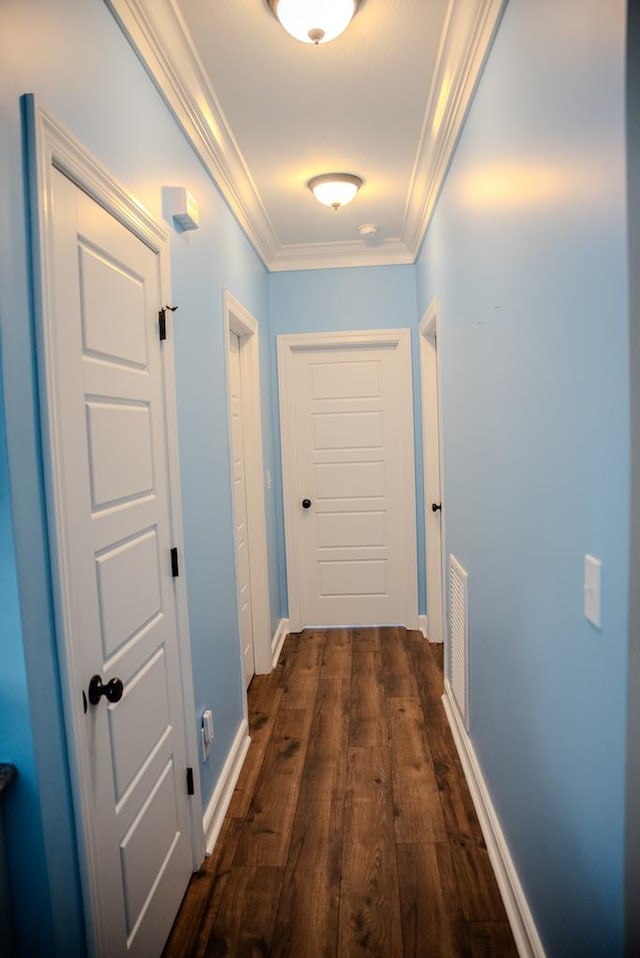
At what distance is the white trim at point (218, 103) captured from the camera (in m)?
1.49

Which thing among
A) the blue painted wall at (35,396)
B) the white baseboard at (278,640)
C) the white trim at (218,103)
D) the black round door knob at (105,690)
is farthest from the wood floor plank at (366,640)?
the white trim at (218,103)

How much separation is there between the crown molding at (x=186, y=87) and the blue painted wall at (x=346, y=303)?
Answer: 1.00 metres

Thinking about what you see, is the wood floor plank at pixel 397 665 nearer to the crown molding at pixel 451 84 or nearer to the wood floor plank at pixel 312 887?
the wood floor plank at pixel 312 887

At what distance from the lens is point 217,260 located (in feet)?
7.78

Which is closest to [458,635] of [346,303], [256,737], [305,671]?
[256,737]

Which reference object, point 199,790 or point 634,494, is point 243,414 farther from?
point 634,494

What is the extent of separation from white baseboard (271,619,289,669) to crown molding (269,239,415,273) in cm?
252

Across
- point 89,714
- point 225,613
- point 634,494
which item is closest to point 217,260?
point 225,613

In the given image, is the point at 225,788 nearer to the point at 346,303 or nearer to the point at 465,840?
the point at 465,840

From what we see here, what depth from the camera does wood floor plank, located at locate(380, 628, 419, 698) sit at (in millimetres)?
3007

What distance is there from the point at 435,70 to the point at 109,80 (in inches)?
45.3

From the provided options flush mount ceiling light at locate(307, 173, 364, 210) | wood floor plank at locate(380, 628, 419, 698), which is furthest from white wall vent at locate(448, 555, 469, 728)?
flush mount ceiling light at locate(307, 173, 364, 210)

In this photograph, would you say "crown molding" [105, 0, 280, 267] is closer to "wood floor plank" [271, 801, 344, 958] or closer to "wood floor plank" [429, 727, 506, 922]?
"wood floor plank" [271, 801, 344, 958]

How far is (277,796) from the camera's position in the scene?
2.18 meters
